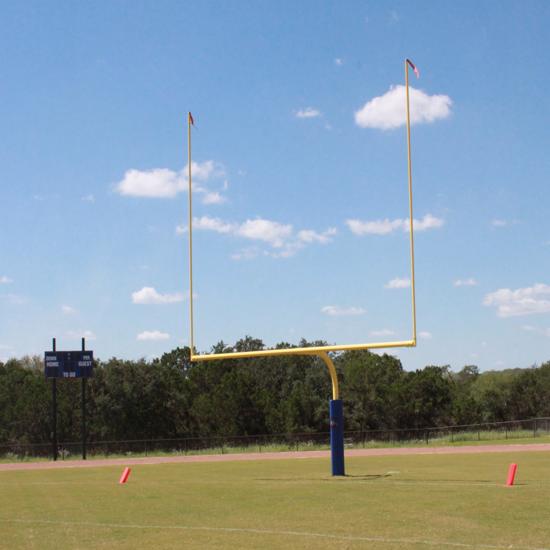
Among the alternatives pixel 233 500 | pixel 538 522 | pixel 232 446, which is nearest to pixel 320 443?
pixel 232 446

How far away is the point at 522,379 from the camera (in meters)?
68.4

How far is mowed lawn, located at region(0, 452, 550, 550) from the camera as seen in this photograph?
9.85 meters

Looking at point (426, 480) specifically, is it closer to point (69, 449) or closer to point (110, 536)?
point (110, 536)

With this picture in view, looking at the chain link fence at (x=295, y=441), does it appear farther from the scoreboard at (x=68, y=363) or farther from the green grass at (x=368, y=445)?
the scoreboard at (x=68, y=363)

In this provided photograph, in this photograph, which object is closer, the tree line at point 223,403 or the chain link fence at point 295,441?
the chain link fence at point 295,441

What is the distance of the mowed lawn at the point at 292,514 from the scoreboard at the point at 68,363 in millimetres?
21100

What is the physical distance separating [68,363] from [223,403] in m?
19.3

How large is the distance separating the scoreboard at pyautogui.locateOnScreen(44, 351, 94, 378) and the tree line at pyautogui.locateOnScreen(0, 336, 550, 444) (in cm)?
1746

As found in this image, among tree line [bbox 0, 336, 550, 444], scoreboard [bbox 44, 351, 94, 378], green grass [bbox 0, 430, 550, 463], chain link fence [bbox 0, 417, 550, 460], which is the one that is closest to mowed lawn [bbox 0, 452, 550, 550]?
scoreboard [bbox 44, 351, 94, 378]

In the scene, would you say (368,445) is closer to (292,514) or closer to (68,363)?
(68,363)

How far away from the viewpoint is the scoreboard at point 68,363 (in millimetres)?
40406

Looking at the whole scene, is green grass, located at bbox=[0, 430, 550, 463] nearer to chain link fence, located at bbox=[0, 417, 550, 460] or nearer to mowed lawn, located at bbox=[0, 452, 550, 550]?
chain link fence, located at bbox=[0, 417, 550, 460]

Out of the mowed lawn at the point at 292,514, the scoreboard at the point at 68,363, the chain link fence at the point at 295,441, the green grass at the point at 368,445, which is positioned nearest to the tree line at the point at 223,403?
the chain link fence at the point at 295,441

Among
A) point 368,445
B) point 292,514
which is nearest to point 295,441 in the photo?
point 368,445
